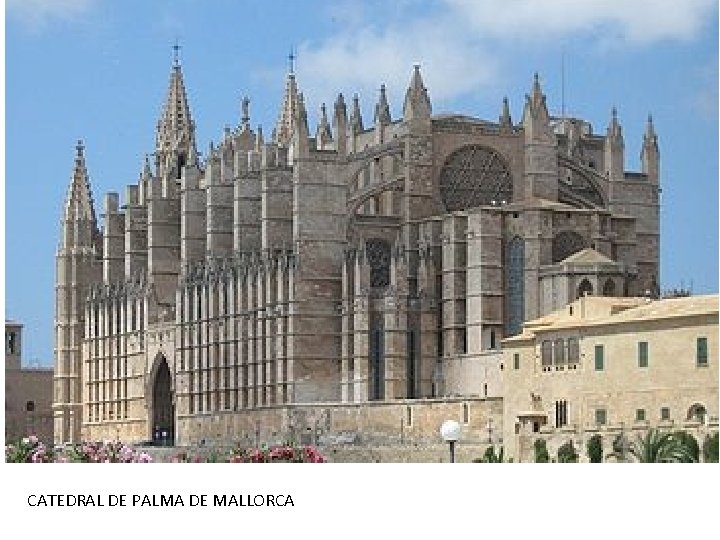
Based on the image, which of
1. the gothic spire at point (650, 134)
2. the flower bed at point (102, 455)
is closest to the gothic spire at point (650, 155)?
the gothic spire at point (650, 134)

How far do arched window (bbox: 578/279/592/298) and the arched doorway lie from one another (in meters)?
23.3

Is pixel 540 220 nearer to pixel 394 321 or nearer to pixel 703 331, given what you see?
pixel 394 321

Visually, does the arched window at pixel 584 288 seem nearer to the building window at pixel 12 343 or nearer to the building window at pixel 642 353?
the building window at pixel 642 353

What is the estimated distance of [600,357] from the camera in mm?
43531

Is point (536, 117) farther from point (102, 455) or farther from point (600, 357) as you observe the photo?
point (102, 455)

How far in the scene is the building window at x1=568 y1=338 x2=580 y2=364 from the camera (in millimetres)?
44812

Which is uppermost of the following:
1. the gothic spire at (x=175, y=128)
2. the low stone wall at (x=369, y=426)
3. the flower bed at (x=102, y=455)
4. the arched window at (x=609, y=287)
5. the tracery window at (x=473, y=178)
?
the gothic spire at (x=175, y=128)

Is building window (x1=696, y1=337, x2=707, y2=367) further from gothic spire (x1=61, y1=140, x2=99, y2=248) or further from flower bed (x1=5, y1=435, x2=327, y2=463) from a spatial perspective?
gothic spire (x1=61, y1=140, x2=99, y2=248)

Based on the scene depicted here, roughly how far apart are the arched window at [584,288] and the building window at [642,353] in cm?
1324

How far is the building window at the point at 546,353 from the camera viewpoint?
152 ft

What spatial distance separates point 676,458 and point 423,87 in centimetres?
3150

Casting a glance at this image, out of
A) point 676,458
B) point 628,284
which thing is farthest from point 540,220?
point 676,458

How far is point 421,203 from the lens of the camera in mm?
63375

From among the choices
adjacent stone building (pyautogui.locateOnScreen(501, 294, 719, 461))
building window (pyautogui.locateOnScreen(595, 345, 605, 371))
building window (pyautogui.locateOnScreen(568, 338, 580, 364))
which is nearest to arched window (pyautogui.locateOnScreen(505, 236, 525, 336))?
adjacent stone building (pyautogui.locateOnScreen(501, 294, 719, 461))
